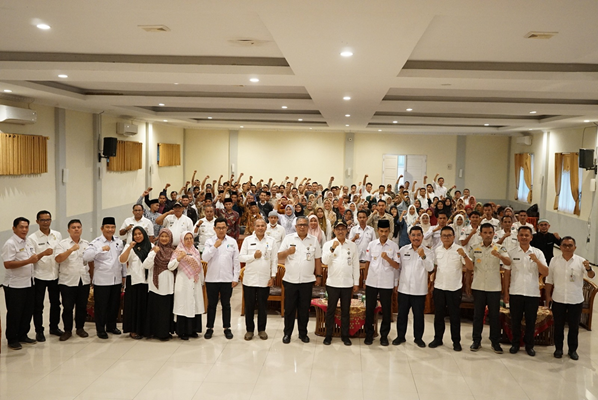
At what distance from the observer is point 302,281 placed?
640cm

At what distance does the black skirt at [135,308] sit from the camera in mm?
6418

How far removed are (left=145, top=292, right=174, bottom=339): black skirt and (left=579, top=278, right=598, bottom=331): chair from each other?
18.1 feet

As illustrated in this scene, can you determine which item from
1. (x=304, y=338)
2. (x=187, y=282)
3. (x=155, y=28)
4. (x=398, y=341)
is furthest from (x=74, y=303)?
(x=398, y=341)

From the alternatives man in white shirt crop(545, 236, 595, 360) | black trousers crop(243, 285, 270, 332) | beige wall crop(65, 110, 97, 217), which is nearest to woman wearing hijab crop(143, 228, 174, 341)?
black trousers crop(243, 285, 270, 332)

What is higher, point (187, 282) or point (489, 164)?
point (489, 164)

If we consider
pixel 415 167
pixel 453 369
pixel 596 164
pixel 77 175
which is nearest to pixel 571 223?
pixel 596 164

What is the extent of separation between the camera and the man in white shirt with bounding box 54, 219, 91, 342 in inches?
246

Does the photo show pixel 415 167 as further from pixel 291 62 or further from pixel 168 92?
pixel 291 62

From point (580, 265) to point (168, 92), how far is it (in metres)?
7.26

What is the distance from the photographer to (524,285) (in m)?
6.12

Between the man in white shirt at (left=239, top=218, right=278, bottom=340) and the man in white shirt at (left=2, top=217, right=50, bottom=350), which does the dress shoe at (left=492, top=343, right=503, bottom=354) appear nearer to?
the man in white shirt at (left=239, top=218, right=278, bottom=340)

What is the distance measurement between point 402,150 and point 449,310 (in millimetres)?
13726

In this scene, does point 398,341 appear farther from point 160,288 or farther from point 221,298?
point 160,288

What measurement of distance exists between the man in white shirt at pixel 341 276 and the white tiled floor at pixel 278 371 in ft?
0.91
